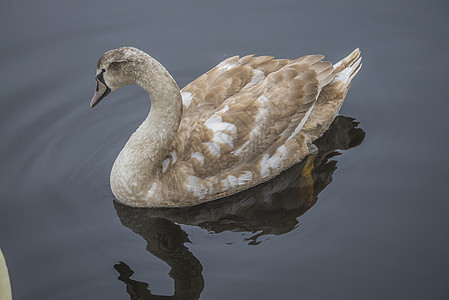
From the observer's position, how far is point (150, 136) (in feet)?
23.0

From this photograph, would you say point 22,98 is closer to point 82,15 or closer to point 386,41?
point 82,15

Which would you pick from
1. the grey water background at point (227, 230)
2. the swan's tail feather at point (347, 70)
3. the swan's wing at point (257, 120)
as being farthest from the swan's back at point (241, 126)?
the grey water background at point (227, 230)

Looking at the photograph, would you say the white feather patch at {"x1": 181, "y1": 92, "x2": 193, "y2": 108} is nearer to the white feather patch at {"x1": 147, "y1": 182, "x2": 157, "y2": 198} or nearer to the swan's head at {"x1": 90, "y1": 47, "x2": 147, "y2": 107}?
the swan's head at {"x1": 90, "y1": 47, "x2": 147, "y2": 107}

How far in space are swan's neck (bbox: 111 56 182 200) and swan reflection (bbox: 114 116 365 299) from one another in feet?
1.29

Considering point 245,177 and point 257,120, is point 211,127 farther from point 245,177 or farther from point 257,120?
point 245,177

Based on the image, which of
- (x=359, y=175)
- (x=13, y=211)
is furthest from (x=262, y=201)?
(x=13, y=211)

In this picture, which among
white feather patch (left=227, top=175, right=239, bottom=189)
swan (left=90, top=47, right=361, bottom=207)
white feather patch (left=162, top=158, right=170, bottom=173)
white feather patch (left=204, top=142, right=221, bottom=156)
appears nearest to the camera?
swan (left=90, top=47, right=361, bottom=207)

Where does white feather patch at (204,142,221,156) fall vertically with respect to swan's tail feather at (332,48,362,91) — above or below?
below

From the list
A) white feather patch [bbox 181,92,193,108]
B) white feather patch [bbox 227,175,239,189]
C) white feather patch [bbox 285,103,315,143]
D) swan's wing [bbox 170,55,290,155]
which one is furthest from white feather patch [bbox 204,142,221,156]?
white feather patch [bbox 285,103,315,143]

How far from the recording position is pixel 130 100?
28.7 ft

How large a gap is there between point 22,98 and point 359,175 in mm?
4797

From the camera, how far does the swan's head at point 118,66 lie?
21.4 ft

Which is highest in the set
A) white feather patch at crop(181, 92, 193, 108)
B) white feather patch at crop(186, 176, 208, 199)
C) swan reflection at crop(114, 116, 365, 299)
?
white feather patch at crop(181, 92, 193, 108)

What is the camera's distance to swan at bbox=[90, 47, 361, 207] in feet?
22.4
